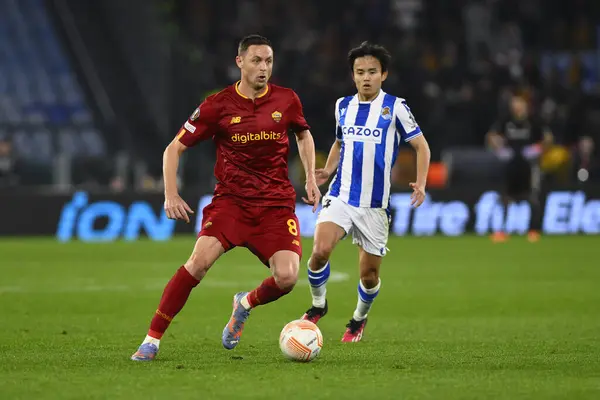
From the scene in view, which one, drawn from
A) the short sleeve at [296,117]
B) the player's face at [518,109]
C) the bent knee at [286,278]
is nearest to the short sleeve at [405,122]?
the short sleeve at [296,117]

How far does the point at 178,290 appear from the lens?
748 centimetres

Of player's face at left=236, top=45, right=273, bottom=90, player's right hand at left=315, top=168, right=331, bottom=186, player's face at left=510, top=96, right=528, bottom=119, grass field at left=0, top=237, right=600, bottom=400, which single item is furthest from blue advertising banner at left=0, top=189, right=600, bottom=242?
A: player's face at left=236, top=45, right=273, bottom=90

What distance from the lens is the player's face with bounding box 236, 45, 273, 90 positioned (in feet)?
25.2

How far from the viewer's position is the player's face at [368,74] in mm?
8844

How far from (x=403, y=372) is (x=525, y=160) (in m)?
13.2

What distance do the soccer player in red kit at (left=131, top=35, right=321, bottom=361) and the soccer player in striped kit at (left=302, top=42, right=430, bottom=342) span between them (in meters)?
0.94

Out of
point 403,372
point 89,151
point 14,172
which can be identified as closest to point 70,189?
point 14,172

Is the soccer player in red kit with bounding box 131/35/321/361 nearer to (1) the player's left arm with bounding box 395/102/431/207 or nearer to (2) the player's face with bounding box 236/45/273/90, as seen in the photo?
(2) the player's face with bounding box 236/45/273/90

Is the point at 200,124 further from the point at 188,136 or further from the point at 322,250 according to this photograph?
the point at 322,250

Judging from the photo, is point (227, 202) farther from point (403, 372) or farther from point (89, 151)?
point (89, 151)

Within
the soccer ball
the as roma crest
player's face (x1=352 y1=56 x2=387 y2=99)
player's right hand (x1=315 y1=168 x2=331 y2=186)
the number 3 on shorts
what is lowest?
the soccer ball

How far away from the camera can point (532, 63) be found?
82.6ft

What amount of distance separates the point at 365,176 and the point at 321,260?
2.25 feet

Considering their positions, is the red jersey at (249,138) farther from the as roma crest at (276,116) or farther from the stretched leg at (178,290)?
the stretched leg at (178,290)
